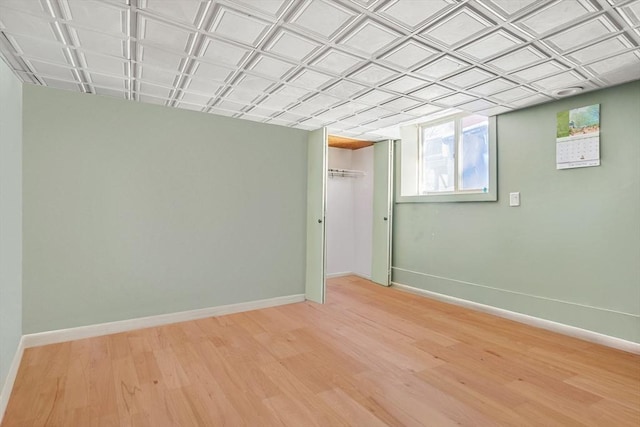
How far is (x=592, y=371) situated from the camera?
2074 millimetres

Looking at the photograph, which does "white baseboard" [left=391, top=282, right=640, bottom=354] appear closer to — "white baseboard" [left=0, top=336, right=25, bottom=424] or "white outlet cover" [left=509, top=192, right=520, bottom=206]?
"white outlet cover" [left=509, top=192, right=520, bottom=206]

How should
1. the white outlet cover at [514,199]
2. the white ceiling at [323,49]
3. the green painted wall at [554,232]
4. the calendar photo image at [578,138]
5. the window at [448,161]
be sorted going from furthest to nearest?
1. the window at [448,161]
2. the white outlet cover at [514,199]
3. the calendar photo image at [578,138]
4. the green painted wall at [554,232]
5. the white ceiling at [323,49]

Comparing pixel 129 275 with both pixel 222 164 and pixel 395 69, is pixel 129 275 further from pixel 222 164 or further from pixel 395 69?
pixel 395 69

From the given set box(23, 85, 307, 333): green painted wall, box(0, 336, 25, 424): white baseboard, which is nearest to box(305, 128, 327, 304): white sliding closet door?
box(23, 85, 307, 333): green painted wall

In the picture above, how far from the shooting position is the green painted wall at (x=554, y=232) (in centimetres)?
239

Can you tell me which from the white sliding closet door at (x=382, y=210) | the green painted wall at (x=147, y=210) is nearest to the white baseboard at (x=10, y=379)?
the green painted wall at (x=147, y=210)

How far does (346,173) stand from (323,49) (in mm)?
3296

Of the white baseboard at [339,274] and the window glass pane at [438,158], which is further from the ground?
the window glass pane at [438,158]

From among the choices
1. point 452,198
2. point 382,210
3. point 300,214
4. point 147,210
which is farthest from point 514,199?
point 147,210

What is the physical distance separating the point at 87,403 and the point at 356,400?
58.0 inches

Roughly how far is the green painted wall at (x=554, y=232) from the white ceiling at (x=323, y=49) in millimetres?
401

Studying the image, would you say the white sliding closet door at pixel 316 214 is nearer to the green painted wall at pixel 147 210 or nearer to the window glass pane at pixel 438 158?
the green painted wall at pixel 147 210

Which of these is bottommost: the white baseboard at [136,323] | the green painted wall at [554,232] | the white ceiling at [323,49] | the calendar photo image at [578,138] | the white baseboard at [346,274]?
the white baseboard at [136,323]

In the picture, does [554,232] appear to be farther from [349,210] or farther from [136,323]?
[136,323]
